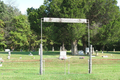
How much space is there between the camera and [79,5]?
1131 inches

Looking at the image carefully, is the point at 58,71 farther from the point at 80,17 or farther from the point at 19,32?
the point at 19,32

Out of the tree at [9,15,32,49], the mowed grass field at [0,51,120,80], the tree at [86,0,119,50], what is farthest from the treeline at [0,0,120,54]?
the tree at [9,15,32,49]

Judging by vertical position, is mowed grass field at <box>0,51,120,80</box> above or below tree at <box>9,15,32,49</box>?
below

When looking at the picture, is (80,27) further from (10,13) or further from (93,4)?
Answer: (10,13)

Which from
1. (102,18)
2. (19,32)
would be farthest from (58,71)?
(19,32)

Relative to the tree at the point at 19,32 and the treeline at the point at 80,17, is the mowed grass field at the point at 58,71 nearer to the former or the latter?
the treeline at the point at 80,17

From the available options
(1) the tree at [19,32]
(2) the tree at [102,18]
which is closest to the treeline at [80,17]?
(2) the tree at [102,18]

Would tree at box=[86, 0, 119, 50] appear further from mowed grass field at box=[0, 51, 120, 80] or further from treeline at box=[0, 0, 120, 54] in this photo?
mowed grass field at box=[0, 51, 120, 80]

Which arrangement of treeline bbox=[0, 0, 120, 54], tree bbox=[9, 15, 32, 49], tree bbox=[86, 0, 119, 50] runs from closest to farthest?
treeline bbox=[0, 0, 120, 54]
tree bbox=[86, 0, 119, 50]
tree bbox=[9, 15, 32, 49]

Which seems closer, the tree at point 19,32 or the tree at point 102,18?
the tree at point 102,18

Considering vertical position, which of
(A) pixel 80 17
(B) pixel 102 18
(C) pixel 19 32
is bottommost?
(C) pixel 19 32

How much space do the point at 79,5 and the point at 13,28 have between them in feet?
108

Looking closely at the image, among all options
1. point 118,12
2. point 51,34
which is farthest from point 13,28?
point 118,12

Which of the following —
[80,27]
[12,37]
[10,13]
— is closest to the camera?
[80,27]
